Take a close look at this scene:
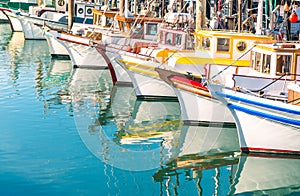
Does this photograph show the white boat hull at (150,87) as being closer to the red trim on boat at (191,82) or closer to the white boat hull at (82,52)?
the red trim on boat at (191,82)

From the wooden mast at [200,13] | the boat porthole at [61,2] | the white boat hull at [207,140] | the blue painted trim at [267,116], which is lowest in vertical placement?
the white boat hull at [207,140]

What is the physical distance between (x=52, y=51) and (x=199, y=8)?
Answer: 59.6ft

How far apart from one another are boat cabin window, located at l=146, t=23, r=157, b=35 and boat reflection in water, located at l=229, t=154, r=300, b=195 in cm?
1488

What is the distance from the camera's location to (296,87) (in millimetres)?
16406

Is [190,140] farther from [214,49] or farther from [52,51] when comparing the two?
[52,51]

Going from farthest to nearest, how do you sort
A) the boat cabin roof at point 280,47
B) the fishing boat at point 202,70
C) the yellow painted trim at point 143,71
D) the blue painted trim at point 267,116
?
the yellow painted trim at point 143,71
the fishing boat at point 202,70
the boat cabin roof at point 280,47
the blue painted trim at point 267,116

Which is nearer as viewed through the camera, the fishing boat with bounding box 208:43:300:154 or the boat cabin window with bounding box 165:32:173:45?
the fishing boat with bounding box 208:43:300:154

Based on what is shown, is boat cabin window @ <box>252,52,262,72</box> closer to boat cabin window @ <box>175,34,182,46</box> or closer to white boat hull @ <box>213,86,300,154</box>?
white boat hull @ <box>213,86,300,154</box>

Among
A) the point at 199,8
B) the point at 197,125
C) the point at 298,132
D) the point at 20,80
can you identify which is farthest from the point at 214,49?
the point at 20,80

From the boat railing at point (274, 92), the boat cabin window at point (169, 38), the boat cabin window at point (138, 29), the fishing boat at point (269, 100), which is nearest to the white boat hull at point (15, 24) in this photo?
the boat cabin window at point (138, 29)

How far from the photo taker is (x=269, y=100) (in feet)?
53.4

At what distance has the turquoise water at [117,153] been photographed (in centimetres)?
1478

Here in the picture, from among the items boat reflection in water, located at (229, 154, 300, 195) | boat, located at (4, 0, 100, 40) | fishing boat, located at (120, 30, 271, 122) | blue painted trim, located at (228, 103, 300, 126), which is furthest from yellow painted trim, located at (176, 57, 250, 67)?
boat, located at (4, 0, 100, 40)

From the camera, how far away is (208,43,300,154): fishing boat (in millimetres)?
16344
